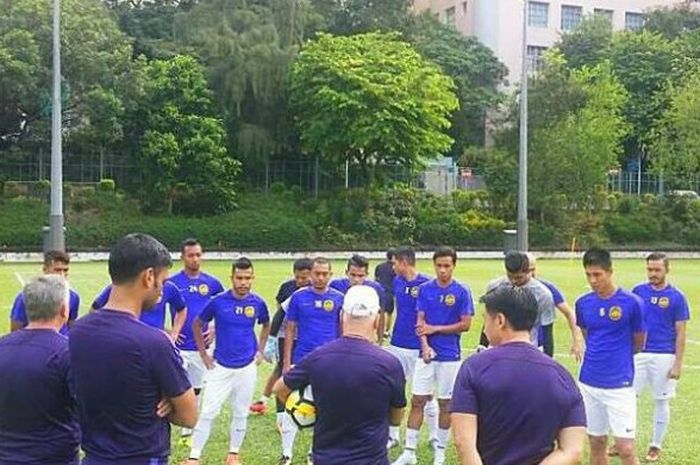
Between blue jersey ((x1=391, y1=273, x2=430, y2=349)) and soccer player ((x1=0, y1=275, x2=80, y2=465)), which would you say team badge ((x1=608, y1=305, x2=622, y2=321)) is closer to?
blue jersey ((x1=391, y1=273, x2=430, y2=349))

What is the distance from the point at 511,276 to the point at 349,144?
37210 mm

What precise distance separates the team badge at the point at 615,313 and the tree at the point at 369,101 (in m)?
35.7

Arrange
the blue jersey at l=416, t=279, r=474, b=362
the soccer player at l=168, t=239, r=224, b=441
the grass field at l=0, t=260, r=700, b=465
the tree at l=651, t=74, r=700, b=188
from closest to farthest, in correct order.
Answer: the blue jersey at l=416, t=279, r=474, b=362 < the grass field at l=0, t=260, r=700, b=465 < the soccer player at l=168, t=239, r=224, b=441 < the tree at l=651, t=74, r=700, b=188

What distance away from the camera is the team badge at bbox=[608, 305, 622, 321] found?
7766 millimetres

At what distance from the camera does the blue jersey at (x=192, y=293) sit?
32.0 ft

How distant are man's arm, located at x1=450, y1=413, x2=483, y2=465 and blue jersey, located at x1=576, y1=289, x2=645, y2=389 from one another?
3811 mm

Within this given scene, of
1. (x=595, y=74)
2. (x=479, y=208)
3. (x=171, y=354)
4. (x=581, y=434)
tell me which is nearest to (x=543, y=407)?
(x=581, y=434)

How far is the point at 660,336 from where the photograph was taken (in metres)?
9.19

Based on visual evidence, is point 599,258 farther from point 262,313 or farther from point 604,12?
point 604,12

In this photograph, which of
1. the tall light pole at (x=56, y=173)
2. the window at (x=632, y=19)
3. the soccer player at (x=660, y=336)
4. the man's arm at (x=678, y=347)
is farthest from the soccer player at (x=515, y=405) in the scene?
the window at (x=632, y=19)

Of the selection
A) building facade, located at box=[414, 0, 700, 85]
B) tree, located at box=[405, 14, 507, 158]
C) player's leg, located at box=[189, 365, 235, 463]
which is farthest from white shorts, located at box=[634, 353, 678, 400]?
building facade, located at box=[414, 0, 700, 85]

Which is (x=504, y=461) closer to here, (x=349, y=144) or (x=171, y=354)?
(x=171, y=354)

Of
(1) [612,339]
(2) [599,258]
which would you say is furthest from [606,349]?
(2) [599,258]

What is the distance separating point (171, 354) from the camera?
439 cm
